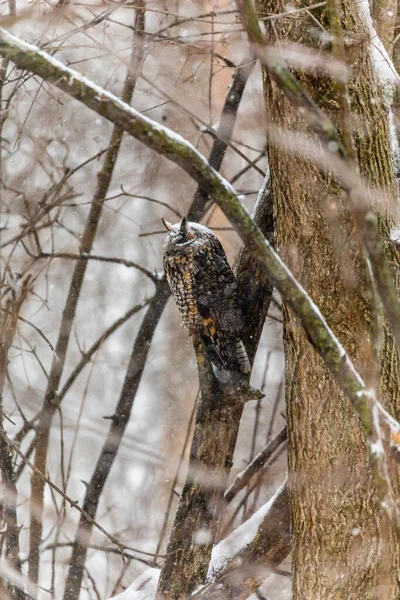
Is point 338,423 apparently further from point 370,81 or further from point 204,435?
point 370,81

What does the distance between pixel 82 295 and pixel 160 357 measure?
22.7 inches

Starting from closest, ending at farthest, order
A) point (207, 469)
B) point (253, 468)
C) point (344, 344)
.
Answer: point (344, 344)
point (207, 469)
point (253, 468)

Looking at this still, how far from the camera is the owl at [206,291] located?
1.84 metres

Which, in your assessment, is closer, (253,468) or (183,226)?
(183,226)

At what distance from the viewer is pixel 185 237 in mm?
1843

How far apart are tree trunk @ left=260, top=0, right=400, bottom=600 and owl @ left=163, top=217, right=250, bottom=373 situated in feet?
0.72

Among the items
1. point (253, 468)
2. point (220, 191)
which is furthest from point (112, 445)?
point (220, 191)

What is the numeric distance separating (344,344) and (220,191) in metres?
0.66

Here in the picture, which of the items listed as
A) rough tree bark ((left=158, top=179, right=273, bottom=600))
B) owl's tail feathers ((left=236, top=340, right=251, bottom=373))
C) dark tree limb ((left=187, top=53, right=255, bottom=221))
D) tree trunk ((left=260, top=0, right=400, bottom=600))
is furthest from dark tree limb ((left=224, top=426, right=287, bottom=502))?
dark tree limb ((left=187, top=53, right=255, bottom=221))

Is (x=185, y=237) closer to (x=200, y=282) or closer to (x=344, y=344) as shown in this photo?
(x=200, y=282)

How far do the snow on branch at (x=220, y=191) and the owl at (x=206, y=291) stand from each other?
2.48 feet

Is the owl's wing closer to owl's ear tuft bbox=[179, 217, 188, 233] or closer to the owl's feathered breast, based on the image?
the owl's feathered breast

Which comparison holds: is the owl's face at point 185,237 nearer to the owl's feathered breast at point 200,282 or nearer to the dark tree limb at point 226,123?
the owl's feathered breast at point 200,282

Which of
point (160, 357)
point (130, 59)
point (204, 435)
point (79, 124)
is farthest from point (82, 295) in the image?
point (204, 435)
